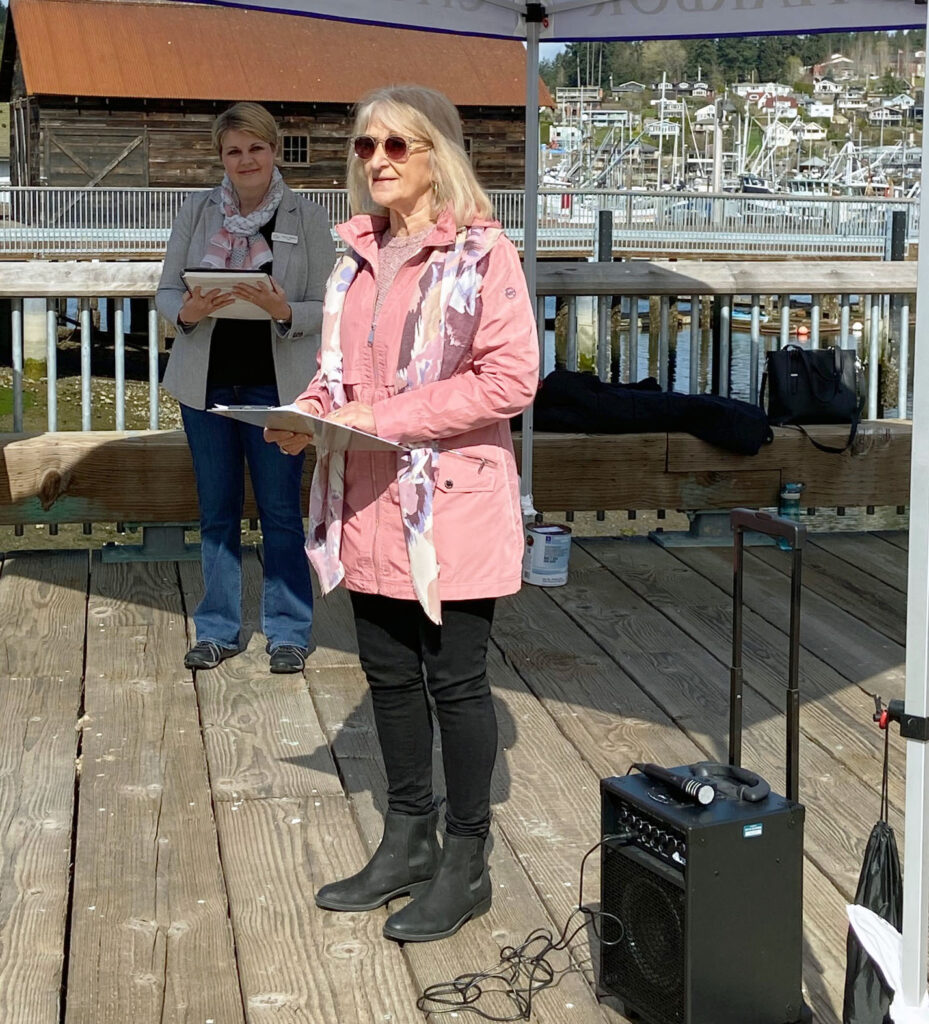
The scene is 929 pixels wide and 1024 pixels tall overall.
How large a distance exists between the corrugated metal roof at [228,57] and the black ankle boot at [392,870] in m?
37.8

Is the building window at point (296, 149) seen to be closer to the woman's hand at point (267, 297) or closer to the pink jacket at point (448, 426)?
the woman's hand at point (267, 297)

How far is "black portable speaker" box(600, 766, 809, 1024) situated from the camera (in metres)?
2.67

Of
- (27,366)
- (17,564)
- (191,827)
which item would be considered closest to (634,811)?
(191,827)

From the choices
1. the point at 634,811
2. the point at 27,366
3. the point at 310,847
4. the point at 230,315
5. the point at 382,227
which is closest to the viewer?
the point at 634,811

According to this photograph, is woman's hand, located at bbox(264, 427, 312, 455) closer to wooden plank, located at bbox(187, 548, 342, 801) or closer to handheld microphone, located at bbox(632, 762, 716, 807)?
handheld microphone, located at bbox(632, 762, 716, 807)

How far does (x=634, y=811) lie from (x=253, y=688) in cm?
234

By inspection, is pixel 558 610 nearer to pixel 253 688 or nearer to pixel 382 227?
pixel 253 688

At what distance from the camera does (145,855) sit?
12.1 ft

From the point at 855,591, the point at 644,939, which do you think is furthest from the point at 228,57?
the point at 644,939

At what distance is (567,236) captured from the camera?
38.8 meters

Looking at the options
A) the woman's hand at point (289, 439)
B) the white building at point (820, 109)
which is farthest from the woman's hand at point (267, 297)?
the white building at point (820, 109)

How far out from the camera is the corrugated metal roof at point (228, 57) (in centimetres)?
3941

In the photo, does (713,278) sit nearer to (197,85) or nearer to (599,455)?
(599,455)

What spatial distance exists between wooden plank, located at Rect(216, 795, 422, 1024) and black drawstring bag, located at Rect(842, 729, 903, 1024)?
2.82ft
